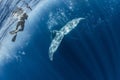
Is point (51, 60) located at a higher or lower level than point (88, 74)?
higher

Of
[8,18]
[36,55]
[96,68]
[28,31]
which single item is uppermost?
[8,18]

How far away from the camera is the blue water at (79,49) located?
6.14ft

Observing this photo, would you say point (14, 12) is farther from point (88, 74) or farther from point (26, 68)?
Result: point (88, 74)

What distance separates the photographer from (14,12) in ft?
6.13

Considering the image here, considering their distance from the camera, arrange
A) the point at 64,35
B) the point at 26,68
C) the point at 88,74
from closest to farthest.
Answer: the point at 26,68 → the point at 64,35 → the point at 88,74

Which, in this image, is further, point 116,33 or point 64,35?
point 116,33

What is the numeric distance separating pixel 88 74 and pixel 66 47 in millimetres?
263

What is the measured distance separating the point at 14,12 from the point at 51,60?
1.24 ft

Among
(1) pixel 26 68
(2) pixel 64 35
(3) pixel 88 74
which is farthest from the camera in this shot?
(3) pixel 88 74

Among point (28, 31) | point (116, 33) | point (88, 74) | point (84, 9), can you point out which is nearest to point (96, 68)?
point (88, 74)

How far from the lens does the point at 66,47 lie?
2.01 meters

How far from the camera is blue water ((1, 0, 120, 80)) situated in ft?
6.14

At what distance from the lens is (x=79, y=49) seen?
2.05 meters

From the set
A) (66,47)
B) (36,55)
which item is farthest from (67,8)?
(36,55)
